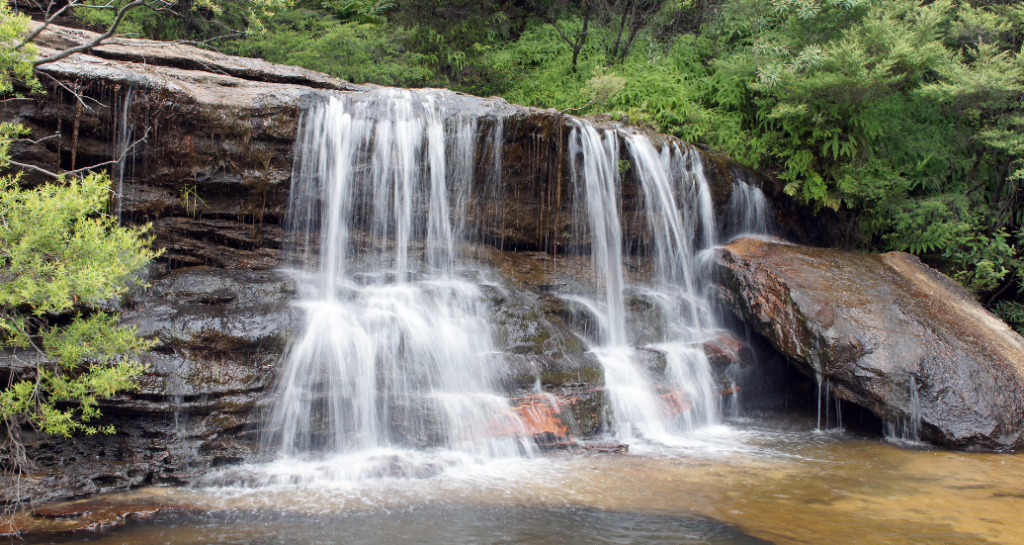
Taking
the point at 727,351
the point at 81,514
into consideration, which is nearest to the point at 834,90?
the point at 727,351

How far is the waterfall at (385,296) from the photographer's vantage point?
6.78m

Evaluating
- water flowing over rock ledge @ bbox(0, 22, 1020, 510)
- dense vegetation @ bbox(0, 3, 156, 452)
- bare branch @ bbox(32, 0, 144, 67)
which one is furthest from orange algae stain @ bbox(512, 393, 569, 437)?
bare branch @ bbox(32, 0, 144, 67)

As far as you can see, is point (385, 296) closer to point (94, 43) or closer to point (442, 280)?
point (442, 280)

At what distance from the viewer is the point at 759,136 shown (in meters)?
12.3

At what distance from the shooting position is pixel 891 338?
8.50 metres

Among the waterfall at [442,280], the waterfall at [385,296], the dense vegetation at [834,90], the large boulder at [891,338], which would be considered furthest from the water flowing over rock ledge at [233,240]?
the dense vegetation at [834,90]

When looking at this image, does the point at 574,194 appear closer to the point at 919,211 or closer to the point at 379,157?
the point at 379,157

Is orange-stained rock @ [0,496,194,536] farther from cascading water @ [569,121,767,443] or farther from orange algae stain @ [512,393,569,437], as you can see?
cascading water @ [569,121,767,443]

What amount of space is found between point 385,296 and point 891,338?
7.17m

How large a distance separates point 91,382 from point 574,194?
24.1 feet

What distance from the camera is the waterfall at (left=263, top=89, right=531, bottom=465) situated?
6781 mm

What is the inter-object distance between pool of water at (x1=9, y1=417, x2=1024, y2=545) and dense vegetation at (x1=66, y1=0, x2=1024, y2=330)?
5.75m

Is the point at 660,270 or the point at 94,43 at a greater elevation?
the point at 94,43

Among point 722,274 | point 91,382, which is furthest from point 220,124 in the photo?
point 722,274
